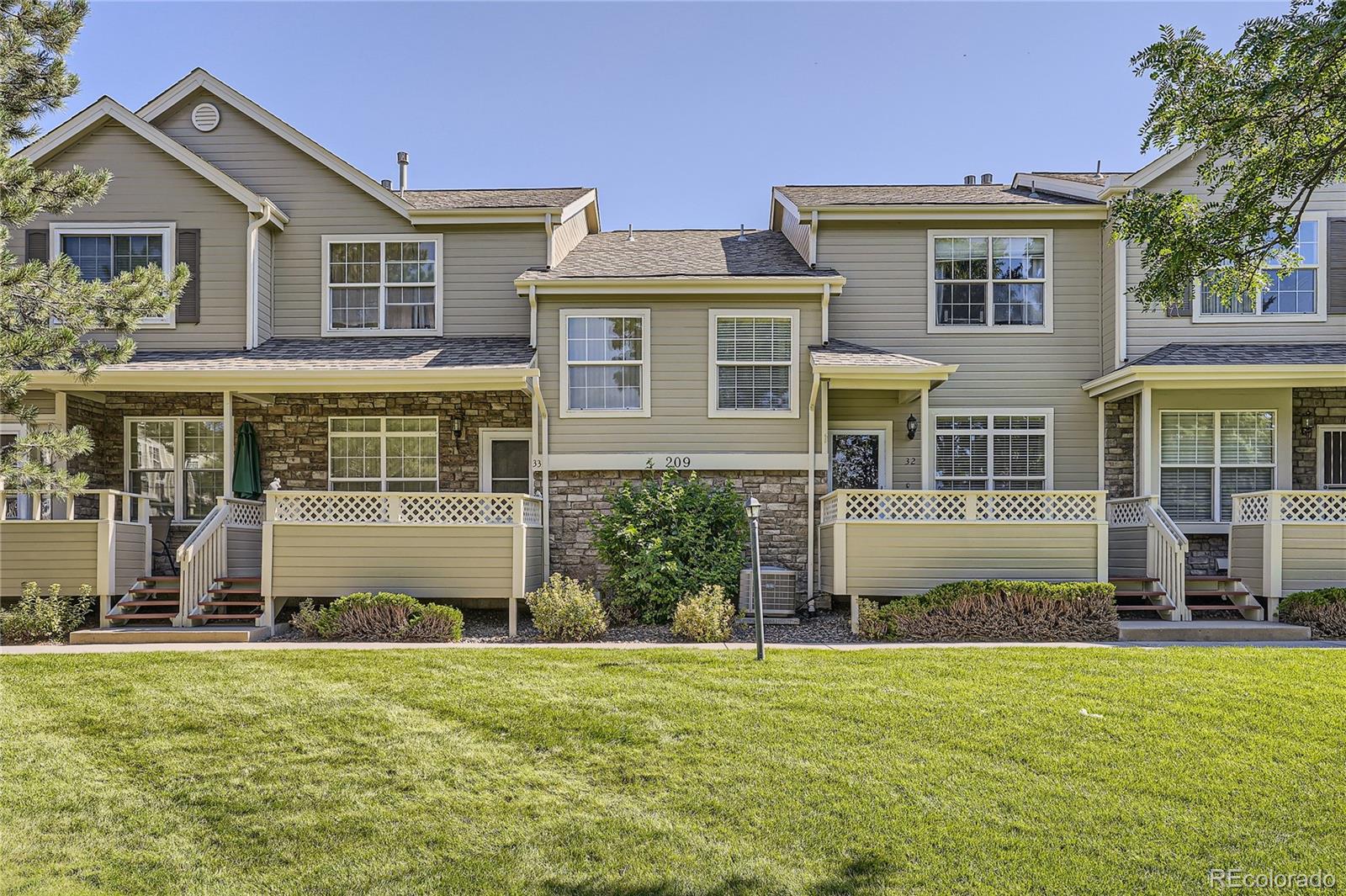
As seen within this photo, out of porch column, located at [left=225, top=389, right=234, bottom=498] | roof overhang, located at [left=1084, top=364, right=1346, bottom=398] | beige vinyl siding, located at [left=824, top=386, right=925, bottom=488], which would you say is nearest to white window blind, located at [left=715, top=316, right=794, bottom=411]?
beige vinyl siding, located at [left=824, top=386, right=925, bottom=488]

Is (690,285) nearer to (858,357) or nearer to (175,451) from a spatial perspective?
(858,357)

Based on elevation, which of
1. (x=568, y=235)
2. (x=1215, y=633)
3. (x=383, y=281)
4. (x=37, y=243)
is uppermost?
(x=568, y=235)

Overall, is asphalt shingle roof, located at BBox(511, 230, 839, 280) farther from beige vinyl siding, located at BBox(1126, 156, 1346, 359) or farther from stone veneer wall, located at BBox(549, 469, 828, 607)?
beige vinyl siding, located at BBox(1126, 156, 1346, 359)

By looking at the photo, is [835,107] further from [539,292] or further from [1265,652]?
[1265,652]

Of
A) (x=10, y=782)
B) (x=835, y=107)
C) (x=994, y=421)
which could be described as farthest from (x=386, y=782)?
(x=835, y=107)

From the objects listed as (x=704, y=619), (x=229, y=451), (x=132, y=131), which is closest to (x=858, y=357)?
(x=704, y=619)

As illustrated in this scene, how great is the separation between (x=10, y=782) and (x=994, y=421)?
12.9 meters

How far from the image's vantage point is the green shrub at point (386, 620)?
35.1ft

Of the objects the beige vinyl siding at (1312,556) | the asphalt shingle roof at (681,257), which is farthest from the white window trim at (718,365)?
the beige vinyl siding at (1312,556)

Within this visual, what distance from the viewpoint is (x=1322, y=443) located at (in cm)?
1366

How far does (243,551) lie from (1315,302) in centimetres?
1647

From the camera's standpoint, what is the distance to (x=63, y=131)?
538 inches

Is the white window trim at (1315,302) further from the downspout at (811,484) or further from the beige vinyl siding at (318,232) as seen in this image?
the beige vinyl siding at (318,232)

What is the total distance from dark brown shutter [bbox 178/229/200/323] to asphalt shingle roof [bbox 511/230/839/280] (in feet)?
17.0
